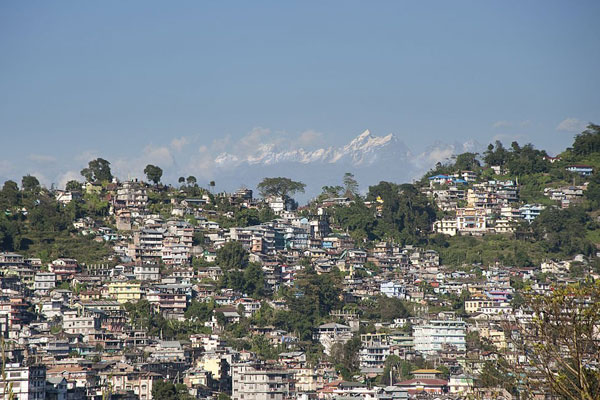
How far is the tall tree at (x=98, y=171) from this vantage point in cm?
7156

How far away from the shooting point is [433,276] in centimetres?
6638

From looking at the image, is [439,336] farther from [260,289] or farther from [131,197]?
[131,197]

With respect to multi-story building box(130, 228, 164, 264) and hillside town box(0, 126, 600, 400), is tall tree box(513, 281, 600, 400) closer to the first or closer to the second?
hillside town box(0, 126, 600, 400)

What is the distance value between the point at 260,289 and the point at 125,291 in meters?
6.87

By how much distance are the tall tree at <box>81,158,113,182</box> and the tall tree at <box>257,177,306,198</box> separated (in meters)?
11.0

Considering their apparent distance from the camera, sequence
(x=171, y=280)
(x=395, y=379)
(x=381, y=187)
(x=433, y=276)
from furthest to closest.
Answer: (x=381, y=187) < (x=433, y=276) < (x=171, y=280) < (x=395, y=379)

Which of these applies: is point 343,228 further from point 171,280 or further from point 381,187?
point 171,280

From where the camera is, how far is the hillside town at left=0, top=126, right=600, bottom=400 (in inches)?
1880

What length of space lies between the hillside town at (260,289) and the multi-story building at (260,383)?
0.07 metres

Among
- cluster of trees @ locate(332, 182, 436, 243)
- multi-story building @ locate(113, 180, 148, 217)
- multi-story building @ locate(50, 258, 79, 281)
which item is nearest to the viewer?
multi-story building @ locate(50, 258, 79, 281)

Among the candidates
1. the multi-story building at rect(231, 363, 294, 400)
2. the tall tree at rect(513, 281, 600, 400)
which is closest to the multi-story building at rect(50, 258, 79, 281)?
the multi-story building at rect(231, 363, 294, 400)

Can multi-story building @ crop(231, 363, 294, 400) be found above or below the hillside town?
below

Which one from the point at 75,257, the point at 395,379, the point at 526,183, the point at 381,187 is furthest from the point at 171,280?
the point at 526,183

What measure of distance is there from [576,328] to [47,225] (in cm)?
5052
